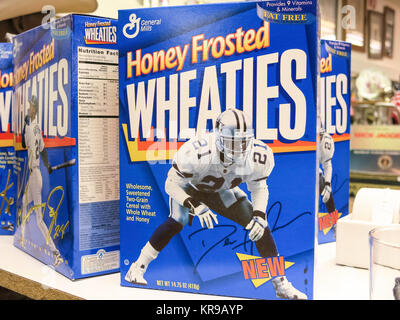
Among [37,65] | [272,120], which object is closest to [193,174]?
[272,120]

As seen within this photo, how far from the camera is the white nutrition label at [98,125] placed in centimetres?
68

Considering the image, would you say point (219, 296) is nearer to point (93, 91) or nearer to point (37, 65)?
point (93, 91)

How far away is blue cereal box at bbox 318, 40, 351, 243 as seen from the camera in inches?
34.1

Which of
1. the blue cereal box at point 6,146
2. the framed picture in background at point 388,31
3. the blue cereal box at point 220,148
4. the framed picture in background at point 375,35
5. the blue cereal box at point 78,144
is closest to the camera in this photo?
the blue cereal box at point 220,148

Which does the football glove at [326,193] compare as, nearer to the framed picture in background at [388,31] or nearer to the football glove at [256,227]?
the football glove at [256,227]

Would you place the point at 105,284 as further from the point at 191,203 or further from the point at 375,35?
the point at 375,35

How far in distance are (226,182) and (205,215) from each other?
0.06 meters

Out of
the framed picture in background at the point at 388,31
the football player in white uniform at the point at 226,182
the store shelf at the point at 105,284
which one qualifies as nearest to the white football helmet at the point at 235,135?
the football player in white uniform at the point at 226,182

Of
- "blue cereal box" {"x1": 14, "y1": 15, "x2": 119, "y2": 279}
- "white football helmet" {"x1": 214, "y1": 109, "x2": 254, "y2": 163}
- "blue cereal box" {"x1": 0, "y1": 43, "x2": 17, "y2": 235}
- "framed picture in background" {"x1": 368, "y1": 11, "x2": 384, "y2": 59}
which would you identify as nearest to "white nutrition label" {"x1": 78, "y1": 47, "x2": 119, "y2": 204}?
"blue cereal box" {"x1": 14, "y1": 15, "x2": 119, "y2": 279}

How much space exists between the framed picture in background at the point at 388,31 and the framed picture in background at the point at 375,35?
77 mm

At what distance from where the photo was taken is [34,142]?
800mm

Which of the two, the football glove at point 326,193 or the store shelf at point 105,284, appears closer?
the store shelf at point 105,284
